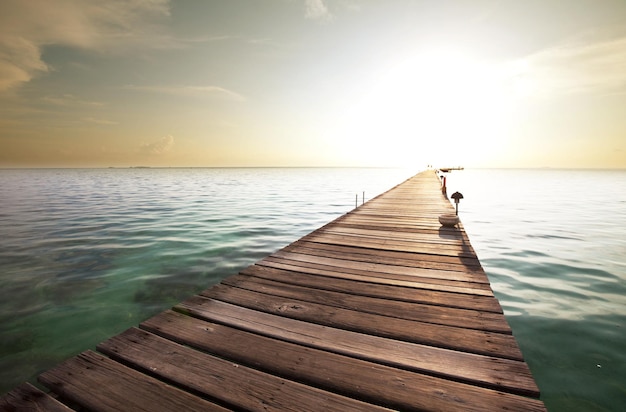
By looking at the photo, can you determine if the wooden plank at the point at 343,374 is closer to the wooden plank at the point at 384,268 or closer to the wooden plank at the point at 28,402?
the wooden plank at the point at 28,402

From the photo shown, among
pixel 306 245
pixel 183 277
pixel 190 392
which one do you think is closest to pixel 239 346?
pixel 190 392

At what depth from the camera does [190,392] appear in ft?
6.59

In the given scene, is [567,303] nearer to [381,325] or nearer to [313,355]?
[381,325]

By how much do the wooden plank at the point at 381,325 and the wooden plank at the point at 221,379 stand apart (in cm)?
91

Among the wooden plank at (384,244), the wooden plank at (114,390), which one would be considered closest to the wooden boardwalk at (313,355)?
the wooden plank at (114,390)

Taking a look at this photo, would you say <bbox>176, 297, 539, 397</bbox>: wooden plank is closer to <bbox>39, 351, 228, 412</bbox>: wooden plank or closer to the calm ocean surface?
<bbox>39, 351, 228, 412</bbox>: wooden plank

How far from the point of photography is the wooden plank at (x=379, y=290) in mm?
3324

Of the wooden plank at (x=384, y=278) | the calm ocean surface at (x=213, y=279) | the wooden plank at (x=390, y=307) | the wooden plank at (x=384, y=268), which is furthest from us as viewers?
the wooden plank at (x=384, y=268)

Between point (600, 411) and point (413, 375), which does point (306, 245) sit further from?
point (600, 411)

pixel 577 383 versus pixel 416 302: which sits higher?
pixel 416 302

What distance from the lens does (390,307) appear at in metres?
3.27

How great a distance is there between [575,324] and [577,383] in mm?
1808

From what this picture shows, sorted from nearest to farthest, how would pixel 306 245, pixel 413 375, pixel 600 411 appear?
pixel 413 375 → pixel 600 411 → pixel 306 245

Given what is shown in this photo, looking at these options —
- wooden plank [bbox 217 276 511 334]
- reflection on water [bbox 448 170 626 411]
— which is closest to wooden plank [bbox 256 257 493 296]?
wooden plank [bbox 217 276 511 334]
